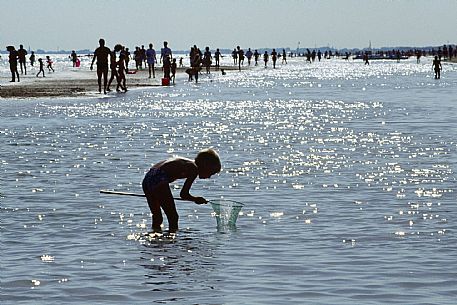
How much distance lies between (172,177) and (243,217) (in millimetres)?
1718

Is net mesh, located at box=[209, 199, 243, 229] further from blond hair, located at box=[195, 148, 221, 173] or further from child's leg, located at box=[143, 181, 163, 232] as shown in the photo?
blond hair, located at box=[195, 148, 221, 173]

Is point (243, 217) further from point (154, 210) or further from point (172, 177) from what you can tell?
point (172, 177)

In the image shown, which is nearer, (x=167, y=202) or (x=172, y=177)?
(x=172, y=177)

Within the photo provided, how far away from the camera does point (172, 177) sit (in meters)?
10.7

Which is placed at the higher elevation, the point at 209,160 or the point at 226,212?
the point at 209,160

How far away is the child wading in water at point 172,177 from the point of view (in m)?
10.2

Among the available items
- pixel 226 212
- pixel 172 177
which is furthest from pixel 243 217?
pixel 172 177

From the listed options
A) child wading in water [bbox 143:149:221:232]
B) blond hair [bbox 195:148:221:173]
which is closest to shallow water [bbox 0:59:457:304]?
child wading in water [bbox 143:149:221:232]

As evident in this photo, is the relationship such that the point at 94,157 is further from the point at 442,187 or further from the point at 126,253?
the point at 126,253

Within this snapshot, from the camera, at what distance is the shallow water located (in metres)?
8.70

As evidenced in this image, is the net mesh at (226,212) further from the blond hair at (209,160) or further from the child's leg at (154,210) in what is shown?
the blond hair at (209,160)

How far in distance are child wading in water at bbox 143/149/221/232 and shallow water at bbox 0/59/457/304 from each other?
0.25 meters

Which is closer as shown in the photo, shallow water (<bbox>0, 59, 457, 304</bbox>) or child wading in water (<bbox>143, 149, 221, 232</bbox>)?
shallow water (<bbox>0, 59, 457, 304</bbox>)

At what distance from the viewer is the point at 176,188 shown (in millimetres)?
14812
